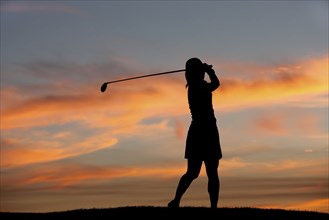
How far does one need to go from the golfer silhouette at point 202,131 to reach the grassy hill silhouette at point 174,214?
Result: 558 mm

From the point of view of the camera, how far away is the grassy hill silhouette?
14117 mm

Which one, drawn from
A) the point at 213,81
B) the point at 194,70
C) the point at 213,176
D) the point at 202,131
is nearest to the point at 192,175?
the point at 213,176

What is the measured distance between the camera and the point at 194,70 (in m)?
13.7

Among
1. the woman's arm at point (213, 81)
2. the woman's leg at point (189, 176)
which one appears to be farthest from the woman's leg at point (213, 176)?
the woman's arm at point (213, 81)

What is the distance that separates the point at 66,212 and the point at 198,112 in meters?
5.14

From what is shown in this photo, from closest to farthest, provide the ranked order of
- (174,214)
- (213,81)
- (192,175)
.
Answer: (213,81), (192,175), (174,214)

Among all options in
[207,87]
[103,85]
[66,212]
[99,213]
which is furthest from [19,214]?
[207,87]

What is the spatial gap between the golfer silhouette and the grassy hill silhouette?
558 mm

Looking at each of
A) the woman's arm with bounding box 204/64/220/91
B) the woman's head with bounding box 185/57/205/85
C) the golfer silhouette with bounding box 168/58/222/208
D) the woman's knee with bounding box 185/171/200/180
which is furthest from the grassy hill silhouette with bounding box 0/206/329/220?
the woman's head with bounding box 185/57/205/85

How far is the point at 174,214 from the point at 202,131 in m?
2.20

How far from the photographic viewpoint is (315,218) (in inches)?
598

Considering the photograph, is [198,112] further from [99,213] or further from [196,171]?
[99,213]

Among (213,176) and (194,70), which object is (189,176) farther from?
(194,70)

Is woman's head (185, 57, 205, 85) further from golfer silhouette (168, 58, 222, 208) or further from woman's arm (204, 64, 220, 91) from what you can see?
woman's arm (204, 64, 220, 91)
